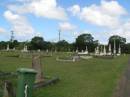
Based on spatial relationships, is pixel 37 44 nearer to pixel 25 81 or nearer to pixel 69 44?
pixel 69 44

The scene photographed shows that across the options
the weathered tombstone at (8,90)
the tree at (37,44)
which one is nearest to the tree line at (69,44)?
the tree at (37,44)

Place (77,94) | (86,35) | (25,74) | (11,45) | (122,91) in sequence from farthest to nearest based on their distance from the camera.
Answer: (86,35)
(11,45)
(122,91)
(77,94)
(25,74)

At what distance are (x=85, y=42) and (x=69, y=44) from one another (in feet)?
24.3

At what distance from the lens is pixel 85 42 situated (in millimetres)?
162500

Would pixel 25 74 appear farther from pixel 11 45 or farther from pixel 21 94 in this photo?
pixel 11 45

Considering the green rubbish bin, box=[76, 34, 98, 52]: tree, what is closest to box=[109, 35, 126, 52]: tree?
box=[76, 34, 98, 52]: tree

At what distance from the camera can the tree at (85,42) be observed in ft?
523

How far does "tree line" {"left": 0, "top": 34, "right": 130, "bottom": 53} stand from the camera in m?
146

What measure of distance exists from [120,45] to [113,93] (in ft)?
467

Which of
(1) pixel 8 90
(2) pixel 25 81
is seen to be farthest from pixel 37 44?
(2) pixel 25 81

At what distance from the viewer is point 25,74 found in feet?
33.7

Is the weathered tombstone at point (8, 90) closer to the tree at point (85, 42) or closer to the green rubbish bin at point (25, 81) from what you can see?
the green rubbish bin at point (25, 81)

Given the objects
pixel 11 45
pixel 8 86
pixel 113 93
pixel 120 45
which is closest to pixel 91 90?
pixel 113 93

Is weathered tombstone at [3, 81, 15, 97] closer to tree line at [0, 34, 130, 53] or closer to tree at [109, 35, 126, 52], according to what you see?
tree line at [0, 34, 130, 53]
